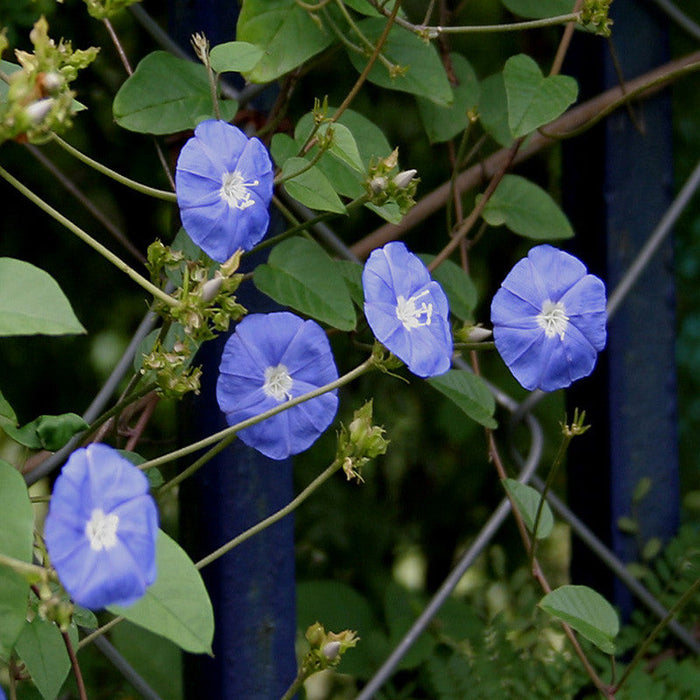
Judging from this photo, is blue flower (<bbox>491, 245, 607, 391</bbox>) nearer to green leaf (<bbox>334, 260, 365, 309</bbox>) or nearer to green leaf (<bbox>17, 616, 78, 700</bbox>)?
green leaf (<bbox>334, 260, 365, 309</bbox>)

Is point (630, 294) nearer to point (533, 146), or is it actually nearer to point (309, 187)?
point (533, 146)

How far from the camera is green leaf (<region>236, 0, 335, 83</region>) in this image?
74 cm

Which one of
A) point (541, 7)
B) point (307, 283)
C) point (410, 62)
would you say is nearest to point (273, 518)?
point (307, 283)

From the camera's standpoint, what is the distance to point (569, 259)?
699 millimetres

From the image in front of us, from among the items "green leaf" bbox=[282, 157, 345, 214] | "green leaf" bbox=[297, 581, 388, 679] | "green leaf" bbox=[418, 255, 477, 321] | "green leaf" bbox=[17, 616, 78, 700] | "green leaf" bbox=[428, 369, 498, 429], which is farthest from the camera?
"green leaf" bbox=[297, 581, 388, 679]

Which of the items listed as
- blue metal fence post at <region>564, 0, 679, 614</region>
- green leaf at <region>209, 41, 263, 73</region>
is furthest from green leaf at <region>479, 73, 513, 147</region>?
green leaf at <region>209, 41, 263, 73</region>

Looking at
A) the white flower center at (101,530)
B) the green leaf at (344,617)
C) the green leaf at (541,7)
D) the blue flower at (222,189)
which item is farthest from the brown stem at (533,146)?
the white flower center at (101,530)

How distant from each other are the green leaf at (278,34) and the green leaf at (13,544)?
355mm

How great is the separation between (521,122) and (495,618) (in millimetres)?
508

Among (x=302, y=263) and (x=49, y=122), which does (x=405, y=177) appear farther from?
(x=49, y=122)

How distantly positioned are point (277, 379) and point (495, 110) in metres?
0.40

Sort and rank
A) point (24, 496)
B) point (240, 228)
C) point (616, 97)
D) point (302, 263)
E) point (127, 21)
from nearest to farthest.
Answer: point (24, 496), point (240, 228), point (302, 263), point (616, 97), point (127, 21)

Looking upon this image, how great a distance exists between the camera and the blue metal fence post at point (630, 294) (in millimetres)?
1029

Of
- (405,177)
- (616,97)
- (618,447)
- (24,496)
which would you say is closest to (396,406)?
(618,447)
